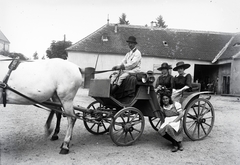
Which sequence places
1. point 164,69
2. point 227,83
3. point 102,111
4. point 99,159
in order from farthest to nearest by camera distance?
point 227,83
point 164,69
point 102,111
point 99,159

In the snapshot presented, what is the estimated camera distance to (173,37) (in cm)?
2433

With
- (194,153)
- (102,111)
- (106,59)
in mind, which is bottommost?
(194,153)

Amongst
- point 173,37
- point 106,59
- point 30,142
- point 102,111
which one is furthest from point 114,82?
point 173,37

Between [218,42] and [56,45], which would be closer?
[218,42]

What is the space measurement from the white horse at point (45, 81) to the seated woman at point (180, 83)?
2.35 metres

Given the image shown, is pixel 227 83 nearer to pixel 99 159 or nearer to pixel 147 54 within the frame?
pixel 147 54

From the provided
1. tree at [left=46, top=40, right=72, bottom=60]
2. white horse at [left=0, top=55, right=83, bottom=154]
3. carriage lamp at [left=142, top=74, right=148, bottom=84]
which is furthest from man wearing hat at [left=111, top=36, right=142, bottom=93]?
tree at [left=46, top=40, right=72, bottom=60]

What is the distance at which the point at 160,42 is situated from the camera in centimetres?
2352

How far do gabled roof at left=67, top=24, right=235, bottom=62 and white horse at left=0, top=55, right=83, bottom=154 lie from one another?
1669cm

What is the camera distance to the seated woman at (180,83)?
5324 mm

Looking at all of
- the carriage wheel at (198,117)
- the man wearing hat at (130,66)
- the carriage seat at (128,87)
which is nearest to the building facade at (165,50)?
the carriage wheel at (198,117)

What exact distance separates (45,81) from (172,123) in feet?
8.51

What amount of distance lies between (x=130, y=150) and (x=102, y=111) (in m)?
0.96

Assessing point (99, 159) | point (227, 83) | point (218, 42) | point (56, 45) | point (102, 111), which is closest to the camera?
point (99, 159)
